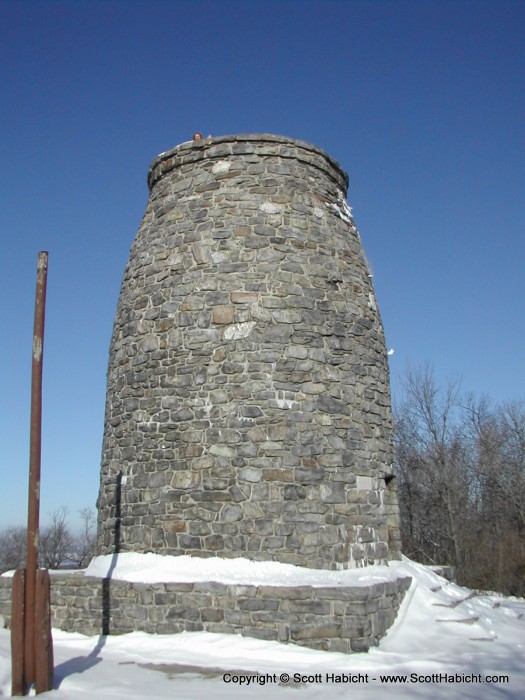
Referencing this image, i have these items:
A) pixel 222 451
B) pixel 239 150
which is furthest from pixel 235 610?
pixel 239 150

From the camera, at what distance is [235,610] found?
→ 743cm

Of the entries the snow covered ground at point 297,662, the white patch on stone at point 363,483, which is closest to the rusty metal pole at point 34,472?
the snow covered ground at point 297,662

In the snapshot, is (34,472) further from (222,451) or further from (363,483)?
(363,483)

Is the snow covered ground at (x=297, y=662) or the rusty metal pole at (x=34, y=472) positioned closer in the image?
the rusty metal pole at (x=34, y=472)

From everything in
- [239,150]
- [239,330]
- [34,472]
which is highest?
[239,150]

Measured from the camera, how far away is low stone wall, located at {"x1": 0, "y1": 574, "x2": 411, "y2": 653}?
23.5 feet

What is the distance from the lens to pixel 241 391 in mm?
8602

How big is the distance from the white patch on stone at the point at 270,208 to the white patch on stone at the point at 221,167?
0.86 meters

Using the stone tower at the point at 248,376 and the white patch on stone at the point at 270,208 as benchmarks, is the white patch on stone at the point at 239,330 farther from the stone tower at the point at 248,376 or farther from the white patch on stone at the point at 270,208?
the white patch on stone at the point at 270,208

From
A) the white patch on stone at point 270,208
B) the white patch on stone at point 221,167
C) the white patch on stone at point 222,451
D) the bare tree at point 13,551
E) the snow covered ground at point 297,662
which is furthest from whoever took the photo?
the bare tree at point 13,551

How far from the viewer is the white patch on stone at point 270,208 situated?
31.1ft

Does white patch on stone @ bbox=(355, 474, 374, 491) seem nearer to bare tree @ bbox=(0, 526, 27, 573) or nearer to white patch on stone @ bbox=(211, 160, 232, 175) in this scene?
white patch on stone @ bbox=(211, 160, 232, 175)

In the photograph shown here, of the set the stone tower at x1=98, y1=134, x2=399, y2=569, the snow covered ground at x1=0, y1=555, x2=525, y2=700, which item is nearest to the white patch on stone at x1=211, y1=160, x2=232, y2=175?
the stone tower at x1=98, y1=134, x2=399, y2=569

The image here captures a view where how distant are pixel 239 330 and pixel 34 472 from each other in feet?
12.7
